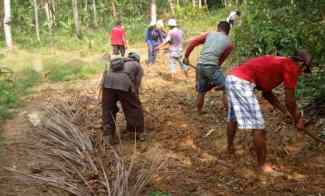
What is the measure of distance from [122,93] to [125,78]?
23 centimetres

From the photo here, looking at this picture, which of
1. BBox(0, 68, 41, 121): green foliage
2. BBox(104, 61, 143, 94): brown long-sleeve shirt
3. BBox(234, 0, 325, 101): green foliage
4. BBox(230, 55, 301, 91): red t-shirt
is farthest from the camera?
BBox(0, 68, 41, 121): green foliage

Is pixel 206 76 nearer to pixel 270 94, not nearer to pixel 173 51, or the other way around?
pixel 270 94

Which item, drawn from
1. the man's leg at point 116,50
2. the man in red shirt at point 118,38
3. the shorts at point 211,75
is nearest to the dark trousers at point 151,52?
the man in red shirt at point 118,38

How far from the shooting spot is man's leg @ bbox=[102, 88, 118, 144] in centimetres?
621

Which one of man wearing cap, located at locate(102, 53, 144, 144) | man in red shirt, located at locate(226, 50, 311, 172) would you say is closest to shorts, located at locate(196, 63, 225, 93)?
man wearing cap, located at locate(102, 53, 144, 144)

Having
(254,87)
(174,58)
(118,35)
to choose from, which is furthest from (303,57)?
(118,35)

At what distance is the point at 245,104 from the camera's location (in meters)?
4.71

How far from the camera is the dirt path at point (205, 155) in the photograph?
4.69 metres

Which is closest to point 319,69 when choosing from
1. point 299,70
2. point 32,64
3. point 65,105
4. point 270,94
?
point 270,94

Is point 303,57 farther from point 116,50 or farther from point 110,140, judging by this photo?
point 116,50

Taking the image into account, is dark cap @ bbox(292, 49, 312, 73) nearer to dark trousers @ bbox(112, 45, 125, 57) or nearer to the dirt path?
the dirt path

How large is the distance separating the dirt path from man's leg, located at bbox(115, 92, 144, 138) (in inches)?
9.1

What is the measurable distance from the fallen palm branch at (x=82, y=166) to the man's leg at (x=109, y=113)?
302 mm

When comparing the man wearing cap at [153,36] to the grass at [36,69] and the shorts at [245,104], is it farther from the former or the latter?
the shorts at [245,104]
